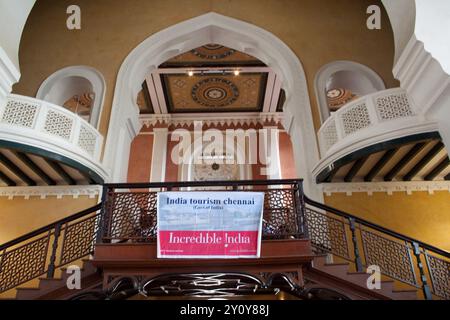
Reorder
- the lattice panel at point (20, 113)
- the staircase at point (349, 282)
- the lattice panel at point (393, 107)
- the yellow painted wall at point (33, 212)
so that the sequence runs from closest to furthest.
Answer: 1. the staircase at point (349, 282)
2. the lattice panel at point (393, 107)
3. the lattice panel at point (20, 113)
4. the yellow painted wall at point (33, 212)

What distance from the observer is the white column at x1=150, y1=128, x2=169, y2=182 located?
1334cm

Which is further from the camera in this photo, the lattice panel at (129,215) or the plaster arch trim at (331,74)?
the plaster arch trim at (331,74)

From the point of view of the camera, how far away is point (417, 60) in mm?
6180

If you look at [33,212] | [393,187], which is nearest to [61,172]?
[33,212]

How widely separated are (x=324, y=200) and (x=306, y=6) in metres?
5.83

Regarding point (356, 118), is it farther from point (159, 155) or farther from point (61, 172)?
point (159, 155)

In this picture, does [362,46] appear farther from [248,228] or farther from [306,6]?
[248,228]

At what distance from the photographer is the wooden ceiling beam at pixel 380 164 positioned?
23.3 feet

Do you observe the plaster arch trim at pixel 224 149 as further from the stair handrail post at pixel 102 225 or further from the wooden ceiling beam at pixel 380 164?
the stair handrail post at pixel 102 225

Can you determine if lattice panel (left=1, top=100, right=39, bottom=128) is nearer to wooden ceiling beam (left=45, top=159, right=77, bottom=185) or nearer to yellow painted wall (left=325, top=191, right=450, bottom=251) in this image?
wooden ceiling beam (left=45, top=159, right=77, bottom=185)

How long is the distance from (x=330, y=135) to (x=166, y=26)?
5390mm

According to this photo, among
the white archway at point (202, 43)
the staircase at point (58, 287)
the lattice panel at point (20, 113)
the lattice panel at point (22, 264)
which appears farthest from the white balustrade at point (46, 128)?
the staircase at point (58, 287)

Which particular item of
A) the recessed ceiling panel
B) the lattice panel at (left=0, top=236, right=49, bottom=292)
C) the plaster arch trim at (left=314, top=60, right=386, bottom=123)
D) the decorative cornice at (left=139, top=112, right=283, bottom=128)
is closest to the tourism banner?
the lattice panel at (left=0, top=236, right=49, bottom=292)

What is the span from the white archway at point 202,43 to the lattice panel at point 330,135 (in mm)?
374
